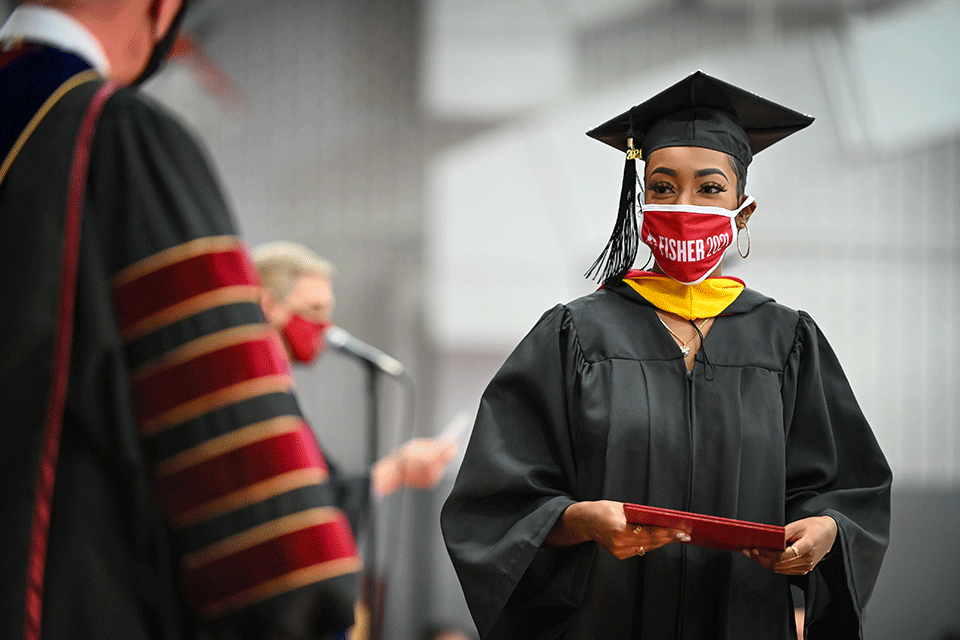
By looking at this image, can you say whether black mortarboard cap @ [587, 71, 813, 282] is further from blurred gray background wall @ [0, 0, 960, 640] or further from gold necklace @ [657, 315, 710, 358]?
blurred gray background wall @ [0, 0, 960, 640]

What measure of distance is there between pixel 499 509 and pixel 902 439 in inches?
138

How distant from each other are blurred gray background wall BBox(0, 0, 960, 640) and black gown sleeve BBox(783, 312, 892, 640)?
9.24 ft

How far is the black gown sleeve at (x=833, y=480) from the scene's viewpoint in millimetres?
1450

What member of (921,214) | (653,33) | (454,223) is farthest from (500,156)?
(921,214)

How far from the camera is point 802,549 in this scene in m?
1.34

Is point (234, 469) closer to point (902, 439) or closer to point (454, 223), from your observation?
point (454, 223)

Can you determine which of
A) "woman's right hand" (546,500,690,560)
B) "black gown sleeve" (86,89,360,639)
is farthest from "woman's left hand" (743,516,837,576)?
"black gown sleeve" (86,89,360,639)

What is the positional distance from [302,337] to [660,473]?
2056 millimetres

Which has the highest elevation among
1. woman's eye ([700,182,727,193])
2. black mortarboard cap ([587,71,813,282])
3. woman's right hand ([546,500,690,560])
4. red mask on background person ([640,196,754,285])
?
black mortarboard cap ([587,71,813,282])

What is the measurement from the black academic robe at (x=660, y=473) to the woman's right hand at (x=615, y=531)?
0.20ft

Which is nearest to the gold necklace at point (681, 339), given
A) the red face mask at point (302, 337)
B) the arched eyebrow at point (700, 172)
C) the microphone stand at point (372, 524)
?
the arched eyebrow at point (700, 172)

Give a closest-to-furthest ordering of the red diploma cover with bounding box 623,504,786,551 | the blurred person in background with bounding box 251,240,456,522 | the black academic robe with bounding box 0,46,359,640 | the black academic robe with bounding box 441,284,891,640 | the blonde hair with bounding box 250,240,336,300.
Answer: the black academic robe with bounding box 0,46,359,640 < the red diploma cover with bounding box 623,504,786,551 < the black academic robe with bounding box 441,284,891,640 < the blurred person in background with bounding box 251,240,456,522 < the blonde hair with bounding box 250,240,336,300

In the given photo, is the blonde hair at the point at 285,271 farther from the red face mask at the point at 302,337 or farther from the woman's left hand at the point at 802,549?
the woman's left hand at the point at 802,549

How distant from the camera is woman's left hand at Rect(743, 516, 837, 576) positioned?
1331mm
